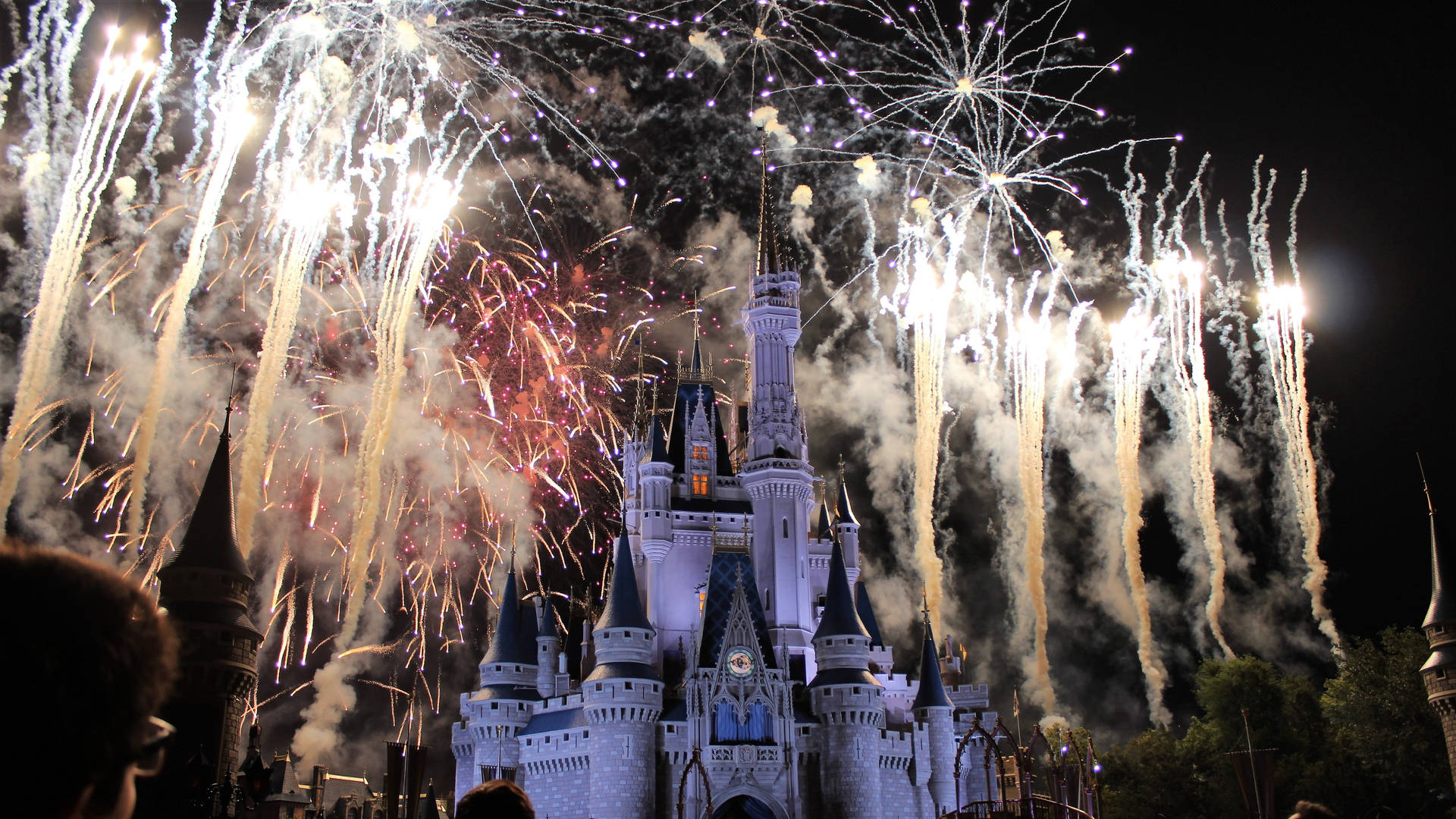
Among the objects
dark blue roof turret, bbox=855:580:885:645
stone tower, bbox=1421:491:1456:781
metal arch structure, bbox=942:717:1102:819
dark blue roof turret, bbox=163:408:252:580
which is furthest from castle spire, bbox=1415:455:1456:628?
dark blue roof turret, bbox=163:408:252:580

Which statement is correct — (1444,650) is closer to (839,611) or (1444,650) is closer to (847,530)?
(839,611)

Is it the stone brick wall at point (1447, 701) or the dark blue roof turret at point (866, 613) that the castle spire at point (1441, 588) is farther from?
the dark blue roof turret at point (866, 613)

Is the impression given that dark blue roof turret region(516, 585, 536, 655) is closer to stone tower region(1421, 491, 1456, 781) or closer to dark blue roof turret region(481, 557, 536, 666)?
dark blue roof turret region(481, 557, 536, 666)

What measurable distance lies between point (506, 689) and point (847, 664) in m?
18.7

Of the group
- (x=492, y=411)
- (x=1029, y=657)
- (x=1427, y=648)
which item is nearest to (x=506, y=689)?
(x=492, y=411)

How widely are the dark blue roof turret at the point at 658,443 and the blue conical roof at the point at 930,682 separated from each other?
→ 57.6 ft

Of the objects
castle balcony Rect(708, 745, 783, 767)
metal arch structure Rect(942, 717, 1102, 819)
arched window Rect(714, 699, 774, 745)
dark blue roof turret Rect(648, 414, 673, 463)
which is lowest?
metal arch structure Rect(942, 717, 1102, 819)

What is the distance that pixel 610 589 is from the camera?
65.3 metres

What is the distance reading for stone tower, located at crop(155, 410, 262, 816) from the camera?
48.0 m

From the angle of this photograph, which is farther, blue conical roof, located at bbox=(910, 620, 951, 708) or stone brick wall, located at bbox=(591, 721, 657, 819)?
blue conical roof, located at bbox=(910, 620, 951, 708)

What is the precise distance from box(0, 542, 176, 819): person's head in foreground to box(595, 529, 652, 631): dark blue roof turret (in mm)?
60073

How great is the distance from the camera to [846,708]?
2461 inches

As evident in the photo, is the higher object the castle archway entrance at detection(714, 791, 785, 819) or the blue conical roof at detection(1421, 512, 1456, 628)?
the blue conical roof at detection(1421, 512, 1456, 628)

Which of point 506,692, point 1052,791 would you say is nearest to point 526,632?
point 506,692
